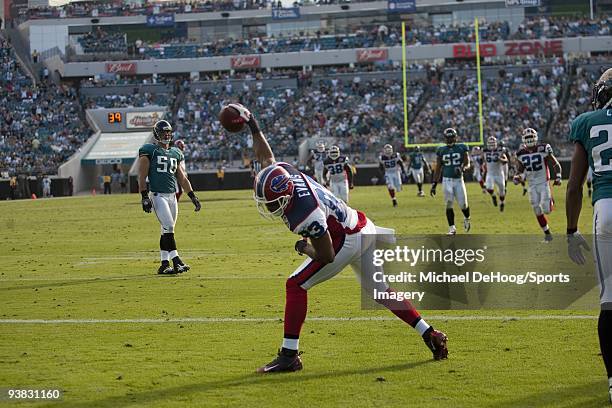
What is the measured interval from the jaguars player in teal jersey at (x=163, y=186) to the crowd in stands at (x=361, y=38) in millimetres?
50696

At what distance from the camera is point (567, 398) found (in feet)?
19.3

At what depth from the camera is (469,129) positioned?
2116 inches

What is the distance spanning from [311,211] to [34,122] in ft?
178

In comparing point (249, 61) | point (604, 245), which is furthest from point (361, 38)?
point (604, 245)

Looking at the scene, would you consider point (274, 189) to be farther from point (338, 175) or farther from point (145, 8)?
point (145, 8)

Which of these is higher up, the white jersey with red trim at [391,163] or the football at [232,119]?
the football at [232,119]

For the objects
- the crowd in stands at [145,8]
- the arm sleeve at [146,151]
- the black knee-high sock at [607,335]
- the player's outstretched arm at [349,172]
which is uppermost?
the crowd in stands at [145,8]

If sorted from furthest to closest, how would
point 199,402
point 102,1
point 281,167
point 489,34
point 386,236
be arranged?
Answer: point 102,1, point 489,34, point 386,236, point 281,167, point 199,402

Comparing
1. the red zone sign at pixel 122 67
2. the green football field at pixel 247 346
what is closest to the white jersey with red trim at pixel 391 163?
the green football field at pixel 247 346

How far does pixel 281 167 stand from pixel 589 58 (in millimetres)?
56943

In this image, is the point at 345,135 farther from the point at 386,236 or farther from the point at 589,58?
the point at 386,236

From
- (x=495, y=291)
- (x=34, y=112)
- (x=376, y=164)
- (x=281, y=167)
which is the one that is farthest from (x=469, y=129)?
(x=281, y=167)

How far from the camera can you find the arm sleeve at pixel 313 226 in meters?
6.33

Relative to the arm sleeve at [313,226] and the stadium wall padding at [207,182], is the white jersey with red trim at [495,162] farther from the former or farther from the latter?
the arm sleeve at [313,226]
